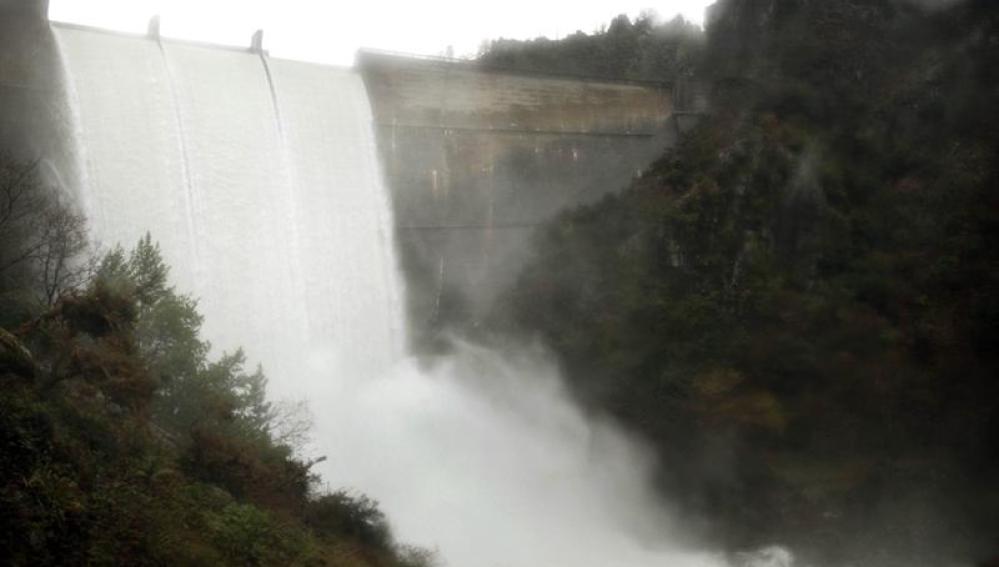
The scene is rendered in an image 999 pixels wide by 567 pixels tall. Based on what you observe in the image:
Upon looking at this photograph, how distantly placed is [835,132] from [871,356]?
695 centimetres

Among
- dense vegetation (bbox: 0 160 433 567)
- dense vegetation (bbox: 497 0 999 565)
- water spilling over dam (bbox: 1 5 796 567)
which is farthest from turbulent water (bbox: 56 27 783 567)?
dense vegetation (bbox: 0 160 433 567)

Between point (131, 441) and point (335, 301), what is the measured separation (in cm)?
1370

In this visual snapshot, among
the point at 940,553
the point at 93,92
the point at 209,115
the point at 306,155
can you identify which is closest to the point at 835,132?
the point at 940,553

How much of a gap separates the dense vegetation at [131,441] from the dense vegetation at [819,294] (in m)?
9.57

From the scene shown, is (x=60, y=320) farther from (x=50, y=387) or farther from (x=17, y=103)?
(x=17, y=103)

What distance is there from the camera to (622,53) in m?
36.5

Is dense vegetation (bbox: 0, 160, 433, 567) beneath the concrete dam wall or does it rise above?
beneath

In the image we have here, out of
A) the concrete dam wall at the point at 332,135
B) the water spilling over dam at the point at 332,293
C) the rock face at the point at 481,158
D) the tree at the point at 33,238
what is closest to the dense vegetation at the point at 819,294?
the rock face at the point at 481,158

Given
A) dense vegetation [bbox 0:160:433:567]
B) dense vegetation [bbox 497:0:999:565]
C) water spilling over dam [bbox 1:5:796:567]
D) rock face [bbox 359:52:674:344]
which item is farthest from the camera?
rock face [bbox 359:52:674:344]

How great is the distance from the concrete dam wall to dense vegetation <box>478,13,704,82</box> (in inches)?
123

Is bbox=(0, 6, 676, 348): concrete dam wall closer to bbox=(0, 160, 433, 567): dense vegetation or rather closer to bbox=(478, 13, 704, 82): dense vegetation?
bbox=(0, 160, 433, 567): dense vegetation

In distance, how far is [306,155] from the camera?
1033 inches

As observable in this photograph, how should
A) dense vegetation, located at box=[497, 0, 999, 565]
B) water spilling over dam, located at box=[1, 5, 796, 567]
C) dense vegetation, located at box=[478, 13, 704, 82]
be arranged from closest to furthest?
water spilling over dam, located at box=[1, 5, 796, 567]
dense vegetation, located at box=[497, 0, 999, 565]
dense vegetation, located at box=[478, 13, 704, 82]

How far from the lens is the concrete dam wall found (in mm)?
22469
